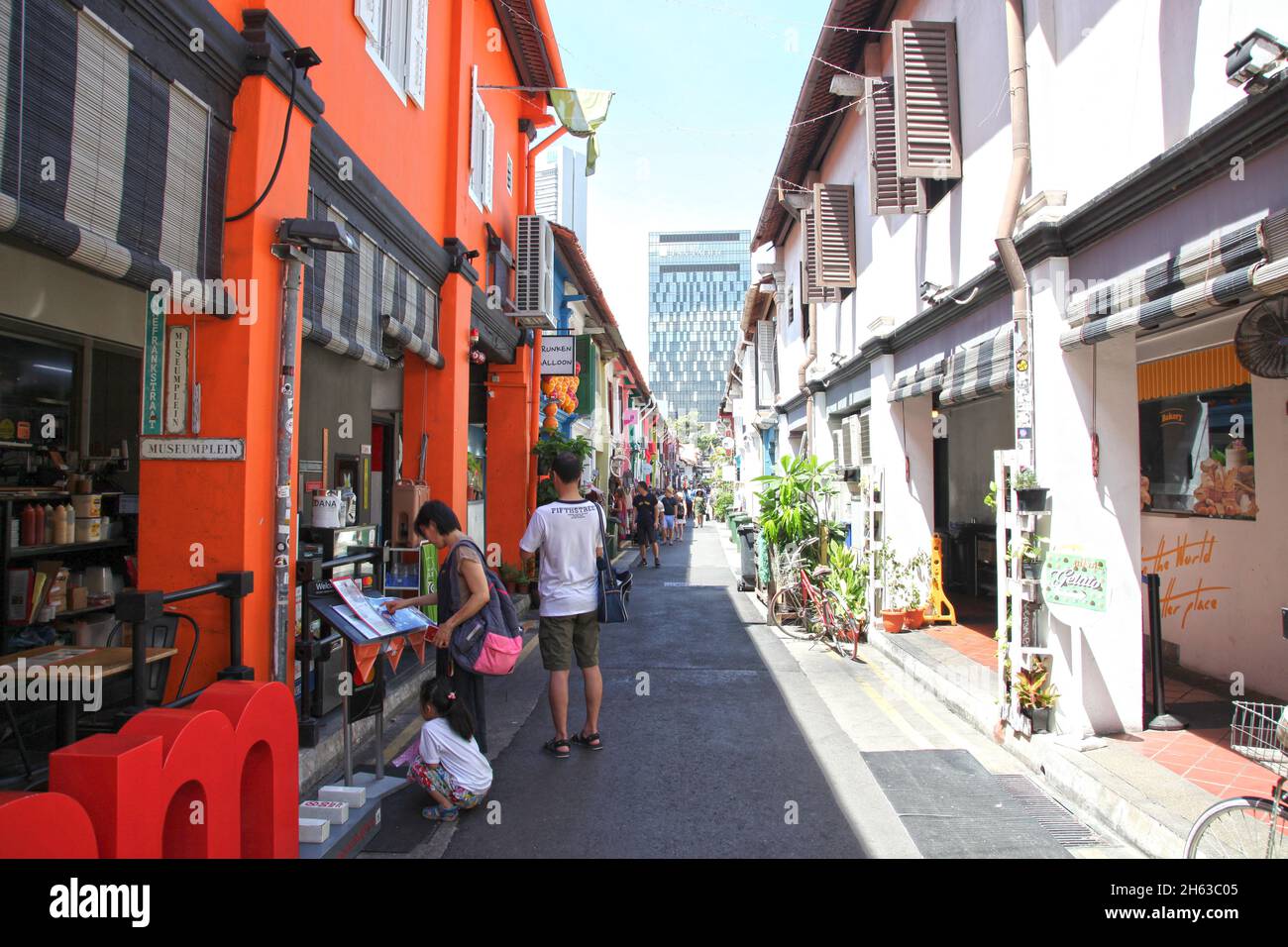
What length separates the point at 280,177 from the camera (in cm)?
448

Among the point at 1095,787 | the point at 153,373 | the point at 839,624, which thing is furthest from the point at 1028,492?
the point at 153,373

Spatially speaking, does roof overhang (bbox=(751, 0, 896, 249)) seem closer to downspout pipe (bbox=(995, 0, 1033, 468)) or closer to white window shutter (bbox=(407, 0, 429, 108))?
downspout pipe (bbox=(995, 0, 1033, 468))

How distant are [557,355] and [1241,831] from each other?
11112mm

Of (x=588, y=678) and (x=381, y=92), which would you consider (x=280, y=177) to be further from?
(x=588, y=678)

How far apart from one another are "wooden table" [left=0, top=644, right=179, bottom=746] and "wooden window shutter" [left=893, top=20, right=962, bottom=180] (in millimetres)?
7262

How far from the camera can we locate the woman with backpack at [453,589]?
4469 mm

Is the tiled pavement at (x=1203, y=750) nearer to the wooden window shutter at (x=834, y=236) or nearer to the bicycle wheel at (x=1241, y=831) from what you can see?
the bicycle wheel at (x=1241, y=831)

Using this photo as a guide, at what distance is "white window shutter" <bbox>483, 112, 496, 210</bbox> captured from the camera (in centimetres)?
951

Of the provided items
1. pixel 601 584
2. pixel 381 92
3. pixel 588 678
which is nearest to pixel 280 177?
pixel 381 92

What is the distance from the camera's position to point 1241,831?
2924mm

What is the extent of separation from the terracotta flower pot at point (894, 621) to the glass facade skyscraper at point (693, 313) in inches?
5352

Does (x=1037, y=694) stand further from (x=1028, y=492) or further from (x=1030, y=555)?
(x=1028, y=492)
